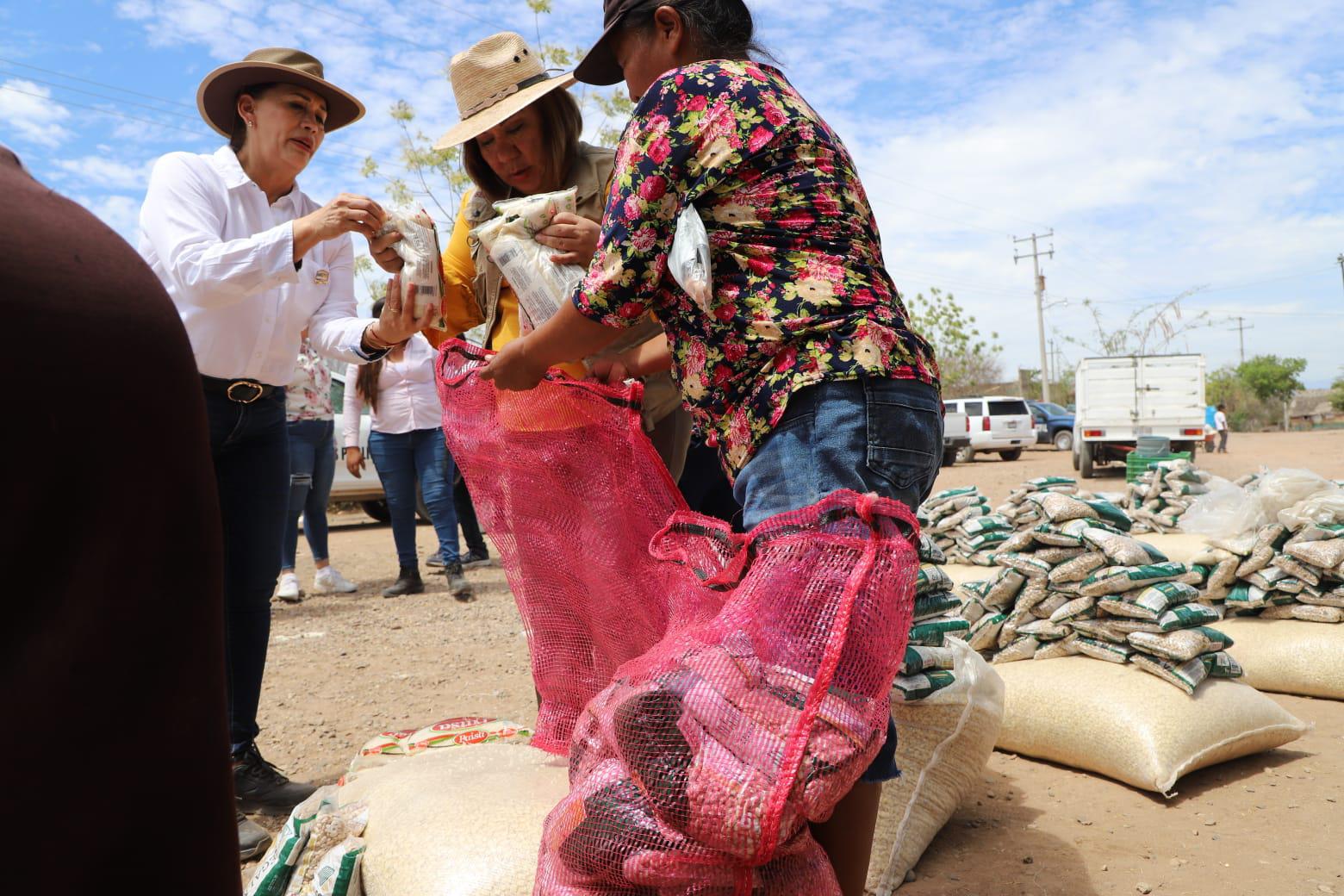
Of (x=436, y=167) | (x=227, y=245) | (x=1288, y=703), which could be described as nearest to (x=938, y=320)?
(x=436, y=167)

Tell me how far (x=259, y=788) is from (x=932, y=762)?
1788mm

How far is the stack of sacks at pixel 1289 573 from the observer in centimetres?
399

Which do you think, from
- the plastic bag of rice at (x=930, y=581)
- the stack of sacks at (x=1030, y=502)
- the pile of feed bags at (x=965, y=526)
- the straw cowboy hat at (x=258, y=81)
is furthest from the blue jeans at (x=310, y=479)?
the plastic bag of rice at (x=930, y=581)

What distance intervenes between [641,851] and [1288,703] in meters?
3.53

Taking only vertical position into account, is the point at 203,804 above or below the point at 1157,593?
above

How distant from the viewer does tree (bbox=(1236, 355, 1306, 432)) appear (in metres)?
57.1

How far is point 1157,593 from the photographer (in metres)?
3.37

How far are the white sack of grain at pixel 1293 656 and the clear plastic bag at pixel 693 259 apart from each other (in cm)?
332

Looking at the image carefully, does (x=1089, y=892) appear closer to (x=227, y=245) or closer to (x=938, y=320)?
(x=227, y=245)

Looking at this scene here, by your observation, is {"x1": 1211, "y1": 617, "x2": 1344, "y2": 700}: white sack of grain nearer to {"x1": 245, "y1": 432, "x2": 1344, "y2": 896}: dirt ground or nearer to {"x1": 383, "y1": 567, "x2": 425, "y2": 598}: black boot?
{"x1": 245, "y1": 432, "x2": 1344, "y2": 896}: dirt ground

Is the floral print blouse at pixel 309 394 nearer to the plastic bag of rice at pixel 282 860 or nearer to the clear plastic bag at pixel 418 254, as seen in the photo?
the clear plastic bag at pixel 418 254

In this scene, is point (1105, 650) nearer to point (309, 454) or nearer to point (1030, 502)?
point (1030, 502)

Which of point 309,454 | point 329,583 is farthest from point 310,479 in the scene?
point 329,583

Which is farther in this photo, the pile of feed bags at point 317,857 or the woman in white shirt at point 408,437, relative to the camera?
the woman in white shirt at point 408,437
